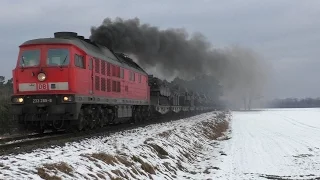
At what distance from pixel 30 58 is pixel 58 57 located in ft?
4.07

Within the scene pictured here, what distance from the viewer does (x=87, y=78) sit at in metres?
16.8

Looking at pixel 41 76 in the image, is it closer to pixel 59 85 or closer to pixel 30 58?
pixel 59 85

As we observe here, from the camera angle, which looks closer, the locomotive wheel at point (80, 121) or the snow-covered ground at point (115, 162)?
the snow-covered ground at point (115, 162)

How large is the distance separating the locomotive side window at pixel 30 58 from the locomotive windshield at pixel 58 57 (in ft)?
1.69

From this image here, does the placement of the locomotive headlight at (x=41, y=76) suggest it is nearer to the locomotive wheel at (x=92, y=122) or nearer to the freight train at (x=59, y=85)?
the freight train at (x=59, y=85)

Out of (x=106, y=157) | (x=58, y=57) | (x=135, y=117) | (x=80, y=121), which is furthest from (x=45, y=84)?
(x=135, y=117)

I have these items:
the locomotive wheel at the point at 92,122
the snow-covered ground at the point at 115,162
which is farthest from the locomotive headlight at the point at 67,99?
the snow-covered ground at the point at 115,162

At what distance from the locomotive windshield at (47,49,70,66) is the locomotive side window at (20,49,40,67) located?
1.69ft

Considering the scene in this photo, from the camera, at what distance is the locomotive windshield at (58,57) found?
1559cm

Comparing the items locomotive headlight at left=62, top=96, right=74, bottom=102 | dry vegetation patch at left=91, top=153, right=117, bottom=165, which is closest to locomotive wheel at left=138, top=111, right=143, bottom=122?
locomotive headlight at left=62, top=96, right=74, bottom=102

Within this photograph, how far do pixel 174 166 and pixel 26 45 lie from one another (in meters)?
8.49

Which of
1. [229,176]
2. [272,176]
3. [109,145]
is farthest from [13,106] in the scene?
[272,176]

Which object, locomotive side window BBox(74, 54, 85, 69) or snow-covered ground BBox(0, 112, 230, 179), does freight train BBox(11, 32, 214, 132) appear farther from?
snow-covered ground BBox(0, 112, 230, 179)

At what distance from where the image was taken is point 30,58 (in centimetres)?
1588
